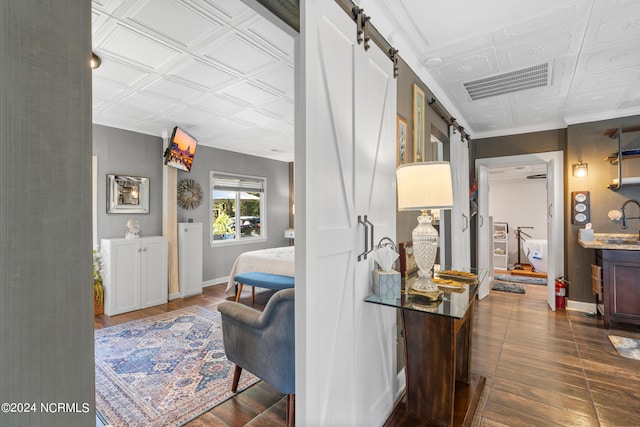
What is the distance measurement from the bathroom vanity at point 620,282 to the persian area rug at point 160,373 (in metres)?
4.23

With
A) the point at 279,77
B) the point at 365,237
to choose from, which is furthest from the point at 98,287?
the point at 365,237

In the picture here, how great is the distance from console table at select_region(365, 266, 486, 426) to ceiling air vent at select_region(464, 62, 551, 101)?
7.53 ft

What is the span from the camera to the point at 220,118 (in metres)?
4.05

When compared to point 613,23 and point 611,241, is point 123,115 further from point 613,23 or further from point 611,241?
point 611,241

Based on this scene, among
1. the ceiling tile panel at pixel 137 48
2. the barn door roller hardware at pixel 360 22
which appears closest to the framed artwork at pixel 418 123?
the barn door roller hardware at pixel 360 22

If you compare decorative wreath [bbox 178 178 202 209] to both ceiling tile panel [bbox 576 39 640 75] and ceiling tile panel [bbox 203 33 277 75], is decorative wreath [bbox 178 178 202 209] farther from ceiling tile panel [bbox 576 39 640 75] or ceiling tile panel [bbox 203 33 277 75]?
ceiling tile panel [bbox 576 39 640 75]

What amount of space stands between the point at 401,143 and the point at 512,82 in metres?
1.83

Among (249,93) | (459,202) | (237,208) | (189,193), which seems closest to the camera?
(249,93)

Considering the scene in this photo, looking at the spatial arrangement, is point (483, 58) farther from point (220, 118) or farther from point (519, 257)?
point (519, 257)

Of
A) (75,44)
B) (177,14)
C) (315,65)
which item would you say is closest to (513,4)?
(315,65)

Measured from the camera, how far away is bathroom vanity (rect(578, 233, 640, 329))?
340cm

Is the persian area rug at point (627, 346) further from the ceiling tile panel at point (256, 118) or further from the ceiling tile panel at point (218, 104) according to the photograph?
the ceiling tile panel at point (218, 104)

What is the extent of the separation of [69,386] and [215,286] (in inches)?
210

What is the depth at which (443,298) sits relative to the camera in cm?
172
